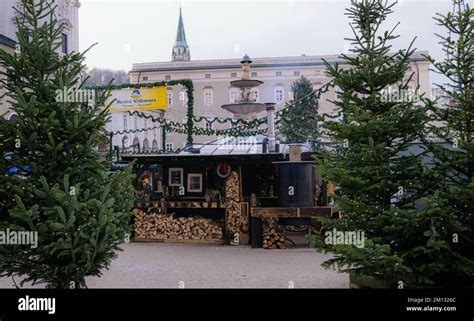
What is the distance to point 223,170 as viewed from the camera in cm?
1515

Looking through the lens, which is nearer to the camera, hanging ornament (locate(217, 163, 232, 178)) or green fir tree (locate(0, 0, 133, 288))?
green fir tree (locate(0, 0, 133, 288))

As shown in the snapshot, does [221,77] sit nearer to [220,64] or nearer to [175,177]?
[220,64]

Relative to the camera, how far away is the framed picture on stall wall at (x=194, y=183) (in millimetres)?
15930

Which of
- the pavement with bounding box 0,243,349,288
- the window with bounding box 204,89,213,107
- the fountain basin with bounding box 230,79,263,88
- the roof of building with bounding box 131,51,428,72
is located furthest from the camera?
the window with bounding box 204,89,213,107

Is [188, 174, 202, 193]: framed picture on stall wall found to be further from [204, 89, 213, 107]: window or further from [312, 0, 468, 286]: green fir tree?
[204, 89, 213, 107]: window

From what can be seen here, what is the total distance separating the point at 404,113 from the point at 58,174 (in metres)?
5.36

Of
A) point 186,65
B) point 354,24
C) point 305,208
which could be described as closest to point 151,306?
point 354,24

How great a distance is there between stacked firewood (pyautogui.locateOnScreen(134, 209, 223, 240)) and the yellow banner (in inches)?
203

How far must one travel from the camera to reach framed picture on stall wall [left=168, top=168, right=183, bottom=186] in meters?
16.0

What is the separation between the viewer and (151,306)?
24.0 ft

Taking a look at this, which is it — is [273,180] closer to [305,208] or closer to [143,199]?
[305,208]

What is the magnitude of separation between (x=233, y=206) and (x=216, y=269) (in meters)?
4.34

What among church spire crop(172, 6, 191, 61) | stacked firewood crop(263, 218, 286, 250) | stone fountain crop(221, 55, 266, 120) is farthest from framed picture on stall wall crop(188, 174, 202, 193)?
church spire crop(172, 6, 191, 61)

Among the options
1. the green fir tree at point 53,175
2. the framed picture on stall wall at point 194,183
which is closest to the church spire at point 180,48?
the framed picture on stall wall at point 194,183
